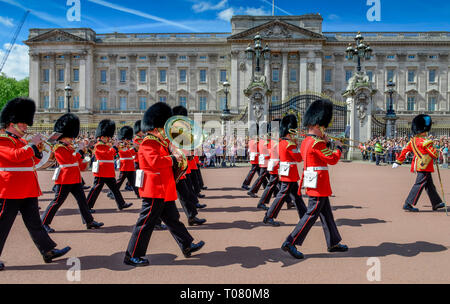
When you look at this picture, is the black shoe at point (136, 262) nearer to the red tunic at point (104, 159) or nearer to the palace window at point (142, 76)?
the red tunic at point (104, 159)

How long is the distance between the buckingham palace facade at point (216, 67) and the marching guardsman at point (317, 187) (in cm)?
3770

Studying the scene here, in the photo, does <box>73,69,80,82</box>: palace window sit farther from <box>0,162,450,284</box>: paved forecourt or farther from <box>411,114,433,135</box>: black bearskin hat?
<box>411,114,433,135</box>: black bearskin hat

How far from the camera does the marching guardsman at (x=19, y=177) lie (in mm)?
3947

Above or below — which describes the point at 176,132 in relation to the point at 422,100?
below

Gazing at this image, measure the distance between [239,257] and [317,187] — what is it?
1302mm

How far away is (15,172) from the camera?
4.05m

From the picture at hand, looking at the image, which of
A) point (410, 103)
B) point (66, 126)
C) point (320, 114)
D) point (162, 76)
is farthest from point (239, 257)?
point (410, 103)

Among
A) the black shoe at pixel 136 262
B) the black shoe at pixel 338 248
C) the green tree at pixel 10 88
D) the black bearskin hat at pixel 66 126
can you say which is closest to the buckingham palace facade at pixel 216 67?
the green tree at pixel 10 88

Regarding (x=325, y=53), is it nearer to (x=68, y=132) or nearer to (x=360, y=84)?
(x=360, y=84)

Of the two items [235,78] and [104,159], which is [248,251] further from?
[235,78]

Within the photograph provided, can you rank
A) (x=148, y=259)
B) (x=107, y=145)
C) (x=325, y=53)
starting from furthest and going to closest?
(x=325, y=53) → (x=107, y=145) → (x=148, y=259)

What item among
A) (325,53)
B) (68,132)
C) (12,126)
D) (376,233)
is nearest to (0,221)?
(12,126)

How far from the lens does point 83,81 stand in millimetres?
45031

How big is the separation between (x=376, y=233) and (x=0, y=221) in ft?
16.7
